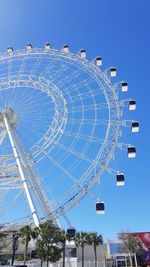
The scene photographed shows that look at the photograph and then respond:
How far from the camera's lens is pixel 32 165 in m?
35.2

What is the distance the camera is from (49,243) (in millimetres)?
34406

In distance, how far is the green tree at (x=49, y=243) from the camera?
1300 inches

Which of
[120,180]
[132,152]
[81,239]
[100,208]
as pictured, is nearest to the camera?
[100,208]

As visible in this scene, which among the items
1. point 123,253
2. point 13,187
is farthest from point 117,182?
point 123,253

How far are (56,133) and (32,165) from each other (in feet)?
13.5

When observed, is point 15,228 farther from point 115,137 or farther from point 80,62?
point 80,62

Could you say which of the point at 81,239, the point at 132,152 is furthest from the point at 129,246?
the point at 132,152

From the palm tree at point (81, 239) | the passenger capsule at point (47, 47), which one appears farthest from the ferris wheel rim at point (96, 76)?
the palm tree at point (81, 239)

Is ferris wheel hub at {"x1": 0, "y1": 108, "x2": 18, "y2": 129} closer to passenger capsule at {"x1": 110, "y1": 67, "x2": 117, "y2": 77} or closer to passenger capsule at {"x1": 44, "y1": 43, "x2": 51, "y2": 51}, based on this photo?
passenger capsule at {"x1": 44, "y1": 43, "x2": 51, "y2": 51}

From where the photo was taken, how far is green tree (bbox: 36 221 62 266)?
33031 millimetres

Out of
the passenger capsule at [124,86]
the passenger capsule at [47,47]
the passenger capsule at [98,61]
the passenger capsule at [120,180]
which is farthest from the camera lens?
the passenger capsule at [47,47]

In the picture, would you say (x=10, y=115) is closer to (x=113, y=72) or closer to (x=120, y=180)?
(x=113, y=72)

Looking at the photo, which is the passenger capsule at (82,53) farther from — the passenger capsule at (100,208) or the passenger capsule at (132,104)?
the passenger capsule at (100,208)

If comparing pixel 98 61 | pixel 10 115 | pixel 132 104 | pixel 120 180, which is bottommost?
pixel 120 180
